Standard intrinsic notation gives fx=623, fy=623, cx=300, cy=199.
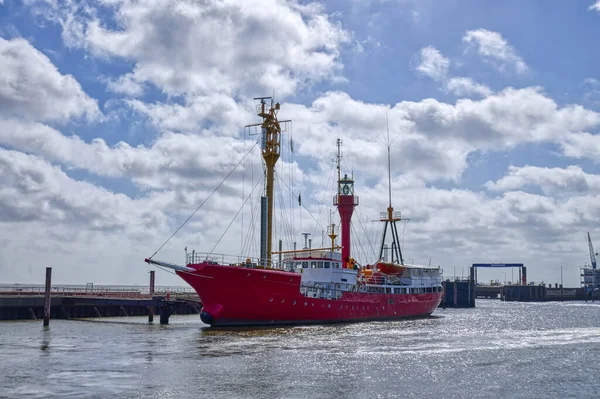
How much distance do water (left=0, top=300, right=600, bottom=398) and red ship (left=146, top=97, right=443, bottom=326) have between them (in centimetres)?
217

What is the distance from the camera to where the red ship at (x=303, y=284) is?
47.8m

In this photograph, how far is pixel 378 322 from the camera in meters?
61.2

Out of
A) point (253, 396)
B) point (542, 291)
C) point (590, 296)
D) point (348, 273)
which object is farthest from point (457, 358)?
point (590, 296)

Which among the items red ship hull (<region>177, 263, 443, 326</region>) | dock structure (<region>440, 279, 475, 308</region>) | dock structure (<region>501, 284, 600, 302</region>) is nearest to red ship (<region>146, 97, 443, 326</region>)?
red ship hull (<region>177, 263, 443, 326</region>)

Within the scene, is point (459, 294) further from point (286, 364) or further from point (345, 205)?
point (286, 364)

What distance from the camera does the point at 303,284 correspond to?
54562mm

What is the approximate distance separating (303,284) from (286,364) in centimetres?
2349

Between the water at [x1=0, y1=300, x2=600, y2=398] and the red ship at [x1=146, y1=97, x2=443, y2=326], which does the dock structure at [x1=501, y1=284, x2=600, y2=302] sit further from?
the water at [x1=0, y1=300, x2=600, y2=398]

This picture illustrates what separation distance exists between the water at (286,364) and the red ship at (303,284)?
2.17 m

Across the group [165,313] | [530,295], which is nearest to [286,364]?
[165,313]

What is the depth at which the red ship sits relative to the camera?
47.8 metres

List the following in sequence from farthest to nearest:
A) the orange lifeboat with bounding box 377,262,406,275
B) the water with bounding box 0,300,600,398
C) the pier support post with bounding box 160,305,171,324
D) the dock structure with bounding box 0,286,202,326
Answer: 1. the orange lifeboat with bounding box 377,262,406,275
2. the dock structure with bounding box 0,286,202,326
3. the pier support post with bounding box 160,305,171,324
4. the water with bounding box 0,300,600,398

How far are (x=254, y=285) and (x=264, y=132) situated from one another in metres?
17.5

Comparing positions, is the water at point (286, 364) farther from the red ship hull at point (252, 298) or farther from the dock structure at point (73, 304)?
the dock structure at point (73, 304)
